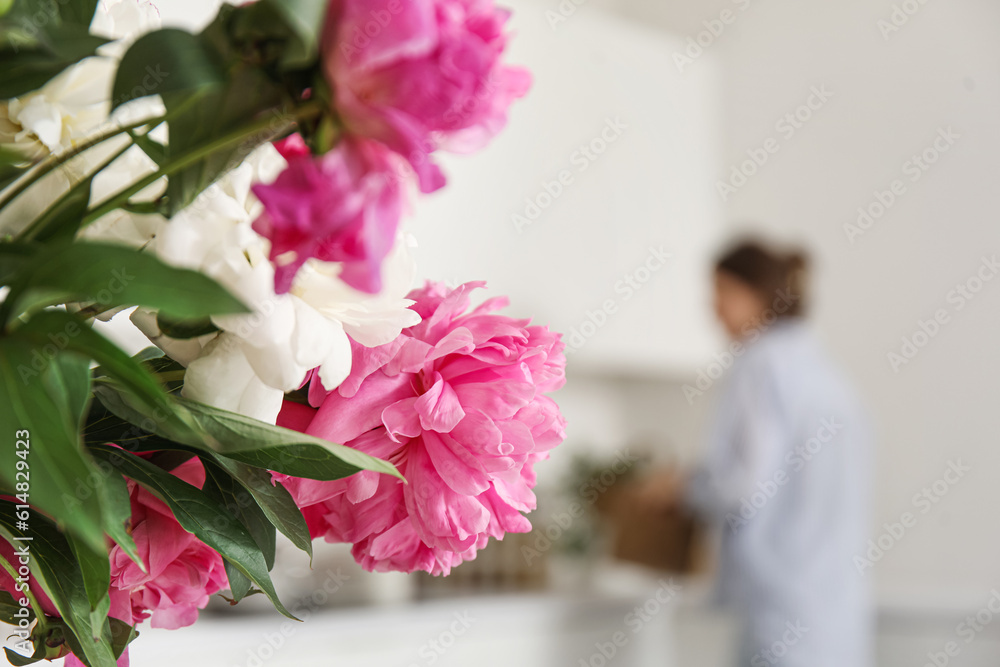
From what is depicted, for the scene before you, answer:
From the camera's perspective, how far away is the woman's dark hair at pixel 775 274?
2295 millimetres

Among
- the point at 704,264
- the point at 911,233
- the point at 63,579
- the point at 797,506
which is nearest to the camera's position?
the point at 63,579

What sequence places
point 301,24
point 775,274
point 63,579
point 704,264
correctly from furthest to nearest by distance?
point 704,264 → point 775,274 → point 63,579 → point 301,24

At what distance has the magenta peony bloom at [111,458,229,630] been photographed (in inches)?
10.8

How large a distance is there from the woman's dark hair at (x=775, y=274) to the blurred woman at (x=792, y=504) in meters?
0.04

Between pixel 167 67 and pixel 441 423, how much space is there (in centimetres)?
12

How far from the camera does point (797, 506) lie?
2.13 meters

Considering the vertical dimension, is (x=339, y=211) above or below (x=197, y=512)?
above

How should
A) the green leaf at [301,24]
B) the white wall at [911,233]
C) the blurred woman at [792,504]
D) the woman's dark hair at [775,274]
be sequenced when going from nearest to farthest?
the green leaf at [301,24], the blurred woman at [792,504], the woman's dark hair at [775,274], the white wall at [911,233]

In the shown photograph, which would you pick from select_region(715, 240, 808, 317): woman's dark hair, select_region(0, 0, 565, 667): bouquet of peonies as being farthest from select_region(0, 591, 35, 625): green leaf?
select_region(715, 240, 808, 317): woman's dark hair

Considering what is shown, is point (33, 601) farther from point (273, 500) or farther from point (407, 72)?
point (407, 72)

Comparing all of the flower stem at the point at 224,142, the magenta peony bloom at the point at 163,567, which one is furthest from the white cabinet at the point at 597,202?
the flower stem at the point at 224,142

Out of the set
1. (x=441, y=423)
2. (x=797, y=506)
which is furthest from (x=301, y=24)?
(x=797, y=506)

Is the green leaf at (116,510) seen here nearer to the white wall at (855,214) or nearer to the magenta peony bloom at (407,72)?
the magenta peony bloom at (407,72)

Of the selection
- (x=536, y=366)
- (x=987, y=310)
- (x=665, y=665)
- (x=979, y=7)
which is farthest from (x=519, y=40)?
(x=536, y=366)
